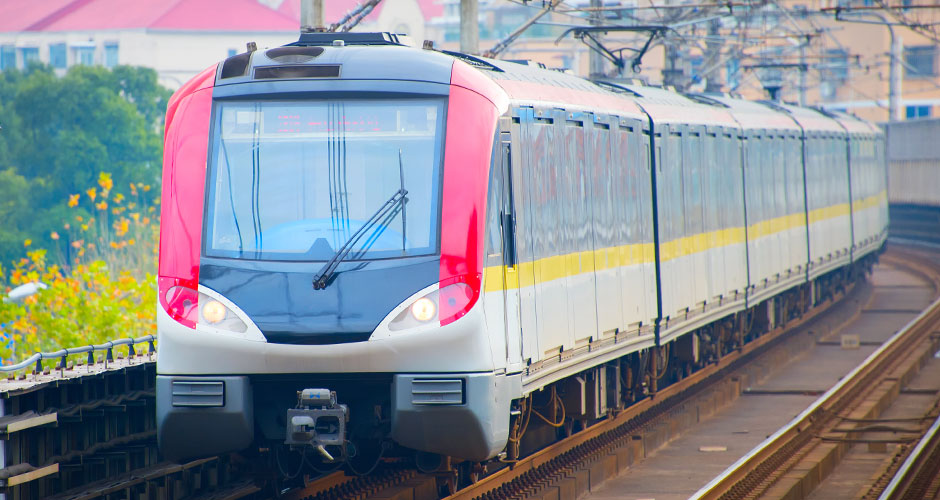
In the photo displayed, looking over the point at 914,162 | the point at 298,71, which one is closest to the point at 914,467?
the point at 298,71

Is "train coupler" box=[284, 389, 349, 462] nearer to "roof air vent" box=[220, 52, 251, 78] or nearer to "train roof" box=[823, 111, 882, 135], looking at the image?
"roof air vent" box=[220, 52, 251, 78]

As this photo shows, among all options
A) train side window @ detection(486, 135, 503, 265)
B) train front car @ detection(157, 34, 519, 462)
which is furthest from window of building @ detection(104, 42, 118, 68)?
train side window @ detection(486, 135, 503, 265)

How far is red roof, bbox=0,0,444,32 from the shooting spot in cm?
8819

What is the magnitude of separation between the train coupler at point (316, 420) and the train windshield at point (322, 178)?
2.60 feet

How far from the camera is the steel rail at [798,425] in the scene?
11.9 metres

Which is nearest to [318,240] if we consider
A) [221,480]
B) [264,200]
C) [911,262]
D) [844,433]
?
[264,200]

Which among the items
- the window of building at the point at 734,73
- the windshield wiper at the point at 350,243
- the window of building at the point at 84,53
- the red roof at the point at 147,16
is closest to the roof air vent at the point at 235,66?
the windshield wiper at the point at 350,243

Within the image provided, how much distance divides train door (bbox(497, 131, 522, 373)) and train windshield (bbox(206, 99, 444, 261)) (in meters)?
0.70

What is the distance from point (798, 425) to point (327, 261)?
8031mm

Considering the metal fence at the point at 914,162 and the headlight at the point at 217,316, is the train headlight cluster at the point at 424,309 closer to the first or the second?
the headlight at the point at 217,316

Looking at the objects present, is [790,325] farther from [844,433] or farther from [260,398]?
[260,398]

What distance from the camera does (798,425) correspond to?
1554 cm

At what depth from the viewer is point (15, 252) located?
52.9m

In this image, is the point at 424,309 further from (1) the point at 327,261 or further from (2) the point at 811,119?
(2) the point at 811,119
